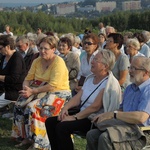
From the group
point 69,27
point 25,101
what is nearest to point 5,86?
point 25,101

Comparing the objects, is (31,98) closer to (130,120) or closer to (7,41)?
(7,41)

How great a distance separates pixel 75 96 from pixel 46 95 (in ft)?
2.19

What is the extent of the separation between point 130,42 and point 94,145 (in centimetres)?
349

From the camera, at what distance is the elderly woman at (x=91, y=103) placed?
420 centimetres

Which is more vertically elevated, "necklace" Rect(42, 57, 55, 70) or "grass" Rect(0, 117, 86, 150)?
"necklace" Rect(42, 57, 55, 70)

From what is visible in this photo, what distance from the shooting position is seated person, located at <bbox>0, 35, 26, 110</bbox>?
5.92 meters

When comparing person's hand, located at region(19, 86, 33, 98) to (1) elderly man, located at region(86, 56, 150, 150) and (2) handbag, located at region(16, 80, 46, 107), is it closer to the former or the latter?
(2) handbag, located at region(16, 80, 46, 107)

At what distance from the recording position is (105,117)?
393 cm

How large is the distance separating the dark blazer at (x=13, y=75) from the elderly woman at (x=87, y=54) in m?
0.94

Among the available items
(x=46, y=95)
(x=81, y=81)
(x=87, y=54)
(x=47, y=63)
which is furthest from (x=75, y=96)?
(x=87, y=54)

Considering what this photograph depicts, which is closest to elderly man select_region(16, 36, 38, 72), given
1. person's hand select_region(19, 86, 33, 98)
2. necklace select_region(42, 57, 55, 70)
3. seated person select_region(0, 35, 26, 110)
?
seated person select_region(0, 35, 26, 110)

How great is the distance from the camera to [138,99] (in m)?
3.86

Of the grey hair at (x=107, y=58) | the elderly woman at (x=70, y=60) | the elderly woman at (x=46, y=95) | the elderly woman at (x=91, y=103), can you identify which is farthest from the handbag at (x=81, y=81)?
the grey hair at (x=107, y=58)

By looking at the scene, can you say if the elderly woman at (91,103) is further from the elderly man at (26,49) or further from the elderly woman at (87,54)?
the elderly man at (26,49)
